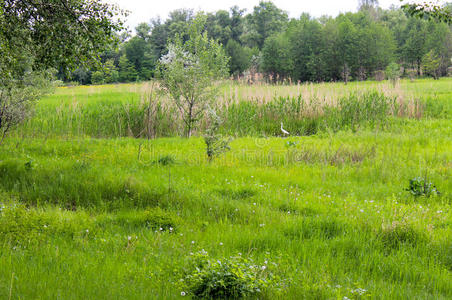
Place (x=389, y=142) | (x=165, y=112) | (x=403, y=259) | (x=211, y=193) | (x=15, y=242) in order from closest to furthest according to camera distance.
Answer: (x=403, y=259) < (x=15, y=242) < (x=211, y=193) < (x=389, y=142) < (x=165, y=112)

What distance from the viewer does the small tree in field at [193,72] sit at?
13.1m

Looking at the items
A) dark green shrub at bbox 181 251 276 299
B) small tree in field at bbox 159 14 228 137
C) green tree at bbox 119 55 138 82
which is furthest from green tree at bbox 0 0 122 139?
green tree at bbox 119 55 138 82

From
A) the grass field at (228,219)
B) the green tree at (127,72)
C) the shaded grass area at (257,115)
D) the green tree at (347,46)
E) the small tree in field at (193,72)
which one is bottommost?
the grass field at (228,219)

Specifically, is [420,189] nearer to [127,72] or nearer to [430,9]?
[430,9]

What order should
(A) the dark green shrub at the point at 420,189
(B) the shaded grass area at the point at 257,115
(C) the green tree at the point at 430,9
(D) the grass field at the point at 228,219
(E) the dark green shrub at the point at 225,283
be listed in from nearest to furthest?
(E) the dark green shrub at the point at 225,283, (D) the grass field at the point at 228,219, (C) the green tree at the point at 430,9, (A) the dark green shrub at the point at 420,189, (B) the shaded grass area at the point at 257,115

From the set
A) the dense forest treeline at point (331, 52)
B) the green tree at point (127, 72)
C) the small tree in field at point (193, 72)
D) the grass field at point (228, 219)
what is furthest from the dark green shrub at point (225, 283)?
the green tree at point (127, 72)

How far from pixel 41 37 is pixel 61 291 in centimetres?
677

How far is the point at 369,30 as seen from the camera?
63.4 meters

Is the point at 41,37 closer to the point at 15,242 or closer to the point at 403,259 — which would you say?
the point at 15,242

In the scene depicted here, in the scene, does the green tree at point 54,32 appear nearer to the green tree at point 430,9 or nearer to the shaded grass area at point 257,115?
the shaded grass area at point 257,115

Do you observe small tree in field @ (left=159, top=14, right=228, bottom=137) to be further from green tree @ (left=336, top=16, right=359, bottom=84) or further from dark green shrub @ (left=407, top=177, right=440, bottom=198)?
green tree @ (left=336, top=16, right=359, bottom=84)

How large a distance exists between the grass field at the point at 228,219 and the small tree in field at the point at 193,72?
234cm

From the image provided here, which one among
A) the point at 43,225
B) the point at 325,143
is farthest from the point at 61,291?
the point at 325,143

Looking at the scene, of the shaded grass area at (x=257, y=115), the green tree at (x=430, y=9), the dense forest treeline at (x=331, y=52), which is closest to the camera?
the green tree at (x=430, y=9)
